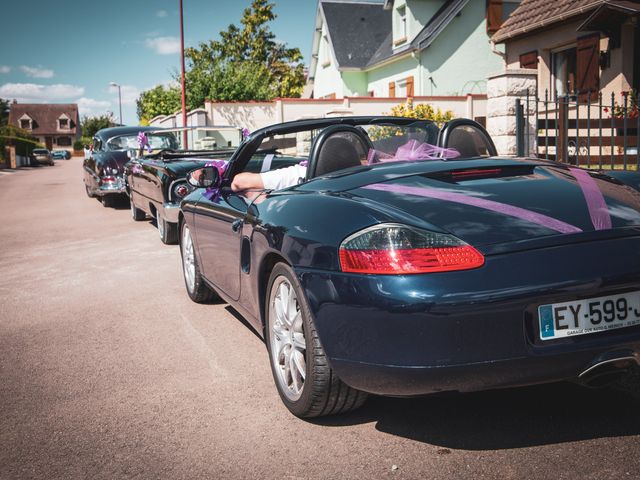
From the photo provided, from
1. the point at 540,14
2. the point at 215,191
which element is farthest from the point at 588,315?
the point at 540,14

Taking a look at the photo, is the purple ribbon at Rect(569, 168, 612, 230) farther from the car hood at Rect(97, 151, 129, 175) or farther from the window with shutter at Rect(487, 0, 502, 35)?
the window with shutter at Rect(487, 0, 502, 35)

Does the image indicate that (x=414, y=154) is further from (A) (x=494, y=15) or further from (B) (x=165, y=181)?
(A) (x=494, y=15)

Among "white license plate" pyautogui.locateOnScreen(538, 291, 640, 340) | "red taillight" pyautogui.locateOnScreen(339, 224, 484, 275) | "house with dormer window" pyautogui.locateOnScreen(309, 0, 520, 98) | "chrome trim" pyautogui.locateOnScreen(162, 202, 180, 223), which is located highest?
"house with dormer window" pyautogui.locateOnScreen(309, 0, 520, 98)

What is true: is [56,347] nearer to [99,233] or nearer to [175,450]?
[175,450]

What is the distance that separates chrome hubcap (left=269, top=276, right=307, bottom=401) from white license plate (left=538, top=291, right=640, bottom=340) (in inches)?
41.6

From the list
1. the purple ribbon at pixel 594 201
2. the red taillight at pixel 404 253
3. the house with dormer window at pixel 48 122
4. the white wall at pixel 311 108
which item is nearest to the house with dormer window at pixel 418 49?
the white wall at pixel 311 108

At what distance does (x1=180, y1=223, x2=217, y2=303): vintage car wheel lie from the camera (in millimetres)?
5719

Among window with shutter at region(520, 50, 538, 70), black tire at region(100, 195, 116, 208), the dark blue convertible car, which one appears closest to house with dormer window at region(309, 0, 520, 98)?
window with shutter at region(520, 50, 538, 70)

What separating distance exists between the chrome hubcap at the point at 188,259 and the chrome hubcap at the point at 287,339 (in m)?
2.33

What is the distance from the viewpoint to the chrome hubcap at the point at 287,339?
3.31 metres

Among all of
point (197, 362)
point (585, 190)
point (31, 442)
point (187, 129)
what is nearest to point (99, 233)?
point (187, 129)

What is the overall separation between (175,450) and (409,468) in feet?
3.33

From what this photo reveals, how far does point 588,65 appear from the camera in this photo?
15430mm

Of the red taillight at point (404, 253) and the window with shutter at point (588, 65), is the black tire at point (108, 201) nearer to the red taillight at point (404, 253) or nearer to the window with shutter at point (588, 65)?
the window with shutter at point (588, 65)
